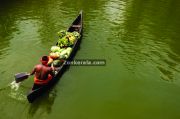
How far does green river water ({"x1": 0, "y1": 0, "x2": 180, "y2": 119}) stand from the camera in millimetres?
10367

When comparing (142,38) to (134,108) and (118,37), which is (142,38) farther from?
(134,108)

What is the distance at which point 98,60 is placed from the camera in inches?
564

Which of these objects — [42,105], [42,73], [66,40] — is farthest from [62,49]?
[42,105]

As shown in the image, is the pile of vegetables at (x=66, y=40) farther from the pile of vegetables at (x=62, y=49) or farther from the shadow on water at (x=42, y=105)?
the shadow on water at (x=42, y=105)

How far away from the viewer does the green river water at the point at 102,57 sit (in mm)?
10367

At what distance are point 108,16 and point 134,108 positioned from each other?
532 inches

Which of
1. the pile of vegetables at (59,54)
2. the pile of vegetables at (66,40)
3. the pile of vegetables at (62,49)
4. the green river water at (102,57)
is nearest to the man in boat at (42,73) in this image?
the green river water at (102,57)

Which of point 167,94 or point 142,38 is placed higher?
point 142,38

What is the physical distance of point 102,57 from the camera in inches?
578

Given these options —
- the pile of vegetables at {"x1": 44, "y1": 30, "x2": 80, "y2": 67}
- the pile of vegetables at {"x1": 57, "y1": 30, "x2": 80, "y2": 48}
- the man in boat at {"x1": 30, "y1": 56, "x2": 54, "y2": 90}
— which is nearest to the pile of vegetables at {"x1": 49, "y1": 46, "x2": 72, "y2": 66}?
the pile of vegetables at {"x1": 44, "y1": 30, "x2": 80, "y2": 67}

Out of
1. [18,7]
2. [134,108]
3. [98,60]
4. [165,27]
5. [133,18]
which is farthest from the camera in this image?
[18,7]

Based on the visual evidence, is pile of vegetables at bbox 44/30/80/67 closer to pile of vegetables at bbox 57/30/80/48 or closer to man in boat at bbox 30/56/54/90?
pile of vegetables at bbox 57/30/80/48

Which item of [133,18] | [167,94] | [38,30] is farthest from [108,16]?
[167,94]

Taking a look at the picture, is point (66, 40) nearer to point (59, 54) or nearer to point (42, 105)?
point (59, 54)
